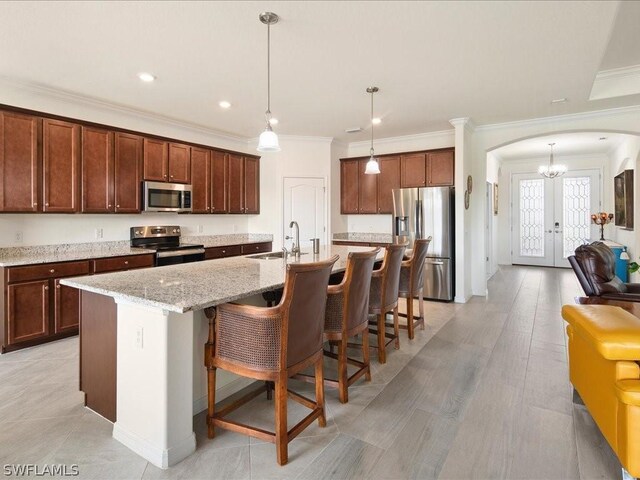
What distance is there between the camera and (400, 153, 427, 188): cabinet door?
5.84 metres

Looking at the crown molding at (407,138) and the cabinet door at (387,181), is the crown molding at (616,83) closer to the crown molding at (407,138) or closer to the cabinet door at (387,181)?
the crown molding at (407,138)

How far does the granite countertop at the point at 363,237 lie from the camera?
6.54 m

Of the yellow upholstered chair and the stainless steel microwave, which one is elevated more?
the stainless steel microwave

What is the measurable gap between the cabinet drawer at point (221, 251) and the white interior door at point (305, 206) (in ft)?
2.83

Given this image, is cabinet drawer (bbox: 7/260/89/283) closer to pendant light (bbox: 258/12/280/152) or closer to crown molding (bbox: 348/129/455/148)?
pendant light (bbox: 258/12/280/152)

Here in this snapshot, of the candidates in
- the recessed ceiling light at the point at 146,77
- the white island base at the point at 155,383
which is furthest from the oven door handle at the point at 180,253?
the white island base at the point at 155,383

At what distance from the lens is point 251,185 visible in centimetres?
621

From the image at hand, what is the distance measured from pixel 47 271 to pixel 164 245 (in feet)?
5.21

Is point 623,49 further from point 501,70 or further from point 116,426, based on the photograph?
point 116,426

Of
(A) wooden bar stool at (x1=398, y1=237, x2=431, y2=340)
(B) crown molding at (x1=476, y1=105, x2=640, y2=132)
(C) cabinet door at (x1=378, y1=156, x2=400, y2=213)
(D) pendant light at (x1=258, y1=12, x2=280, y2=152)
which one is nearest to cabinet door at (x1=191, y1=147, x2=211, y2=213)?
(D) pendant light at (x1=258, y1=12, x2=280, y2=152)

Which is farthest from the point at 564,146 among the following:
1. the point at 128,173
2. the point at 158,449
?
the point at 158,449

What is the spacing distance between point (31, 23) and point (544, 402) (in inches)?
179

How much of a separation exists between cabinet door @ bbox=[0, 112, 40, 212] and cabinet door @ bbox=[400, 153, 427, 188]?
491cm

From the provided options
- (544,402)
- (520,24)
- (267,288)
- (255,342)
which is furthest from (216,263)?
(520,24)
